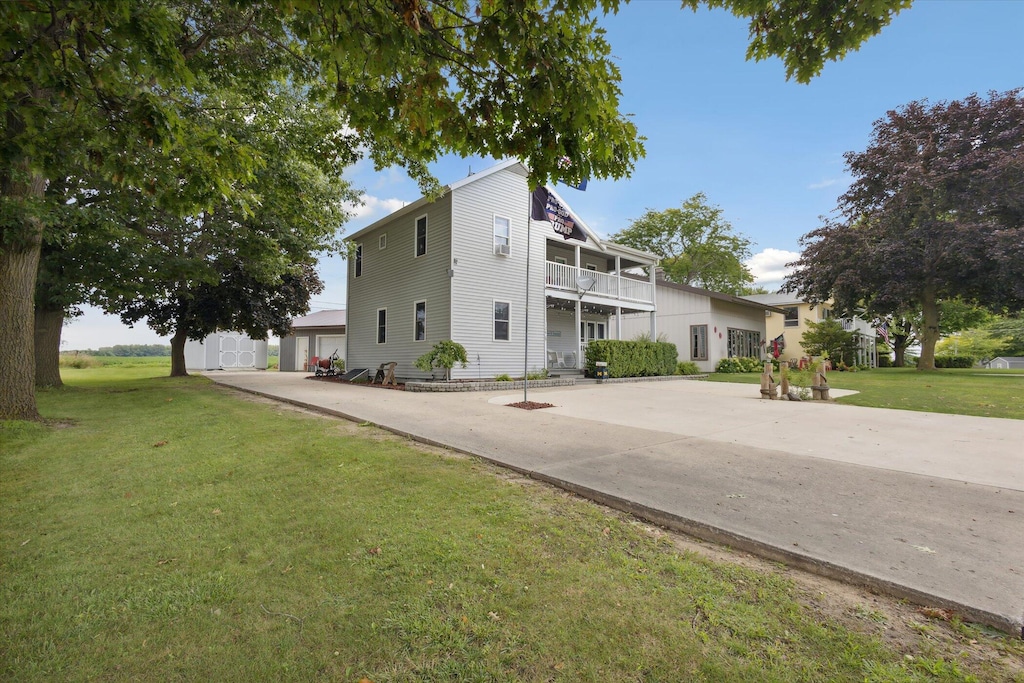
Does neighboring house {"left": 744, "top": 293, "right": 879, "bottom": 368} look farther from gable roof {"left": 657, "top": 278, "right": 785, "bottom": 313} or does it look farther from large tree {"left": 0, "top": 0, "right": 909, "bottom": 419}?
large tree {"left": 0, "top": 0, "right": 909, "bottom": 419}

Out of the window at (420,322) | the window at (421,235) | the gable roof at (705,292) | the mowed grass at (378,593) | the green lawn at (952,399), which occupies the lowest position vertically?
the mowed grass at (378,593)

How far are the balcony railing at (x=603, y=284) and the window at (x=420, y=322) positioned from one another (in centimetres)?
502

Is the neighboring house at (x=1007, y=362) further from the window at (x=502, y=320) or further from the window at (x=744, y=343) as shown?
the window at (x=502, y=320)

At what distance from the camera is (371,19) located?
3.07 meters

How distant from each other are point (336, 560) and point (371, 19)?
3601mm

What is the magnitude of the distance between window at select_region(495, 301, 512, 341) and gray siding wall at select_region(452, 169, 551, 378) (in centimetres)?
17

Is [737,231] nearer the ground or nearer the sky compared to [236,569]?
nearer the sky

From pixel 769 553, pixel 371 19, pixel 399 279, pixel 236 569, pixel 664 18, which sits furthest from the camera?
pixel 399 279

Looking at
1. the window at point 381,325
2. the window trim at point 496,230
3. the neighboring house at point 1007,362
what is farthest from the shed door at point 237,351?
the neighboring house at point 1007,362

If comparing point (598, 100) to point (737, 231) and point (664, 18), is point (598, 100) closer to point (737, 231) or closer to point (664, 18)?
point (664, 18)

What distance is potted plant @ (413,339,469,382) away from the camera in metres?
13.9

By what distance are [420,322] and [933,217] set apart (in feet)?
83.4

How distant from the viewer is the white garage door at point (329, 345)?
29781mm

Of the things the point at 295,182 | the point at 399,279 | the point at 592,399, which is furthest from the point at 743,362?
the point at 295,182
